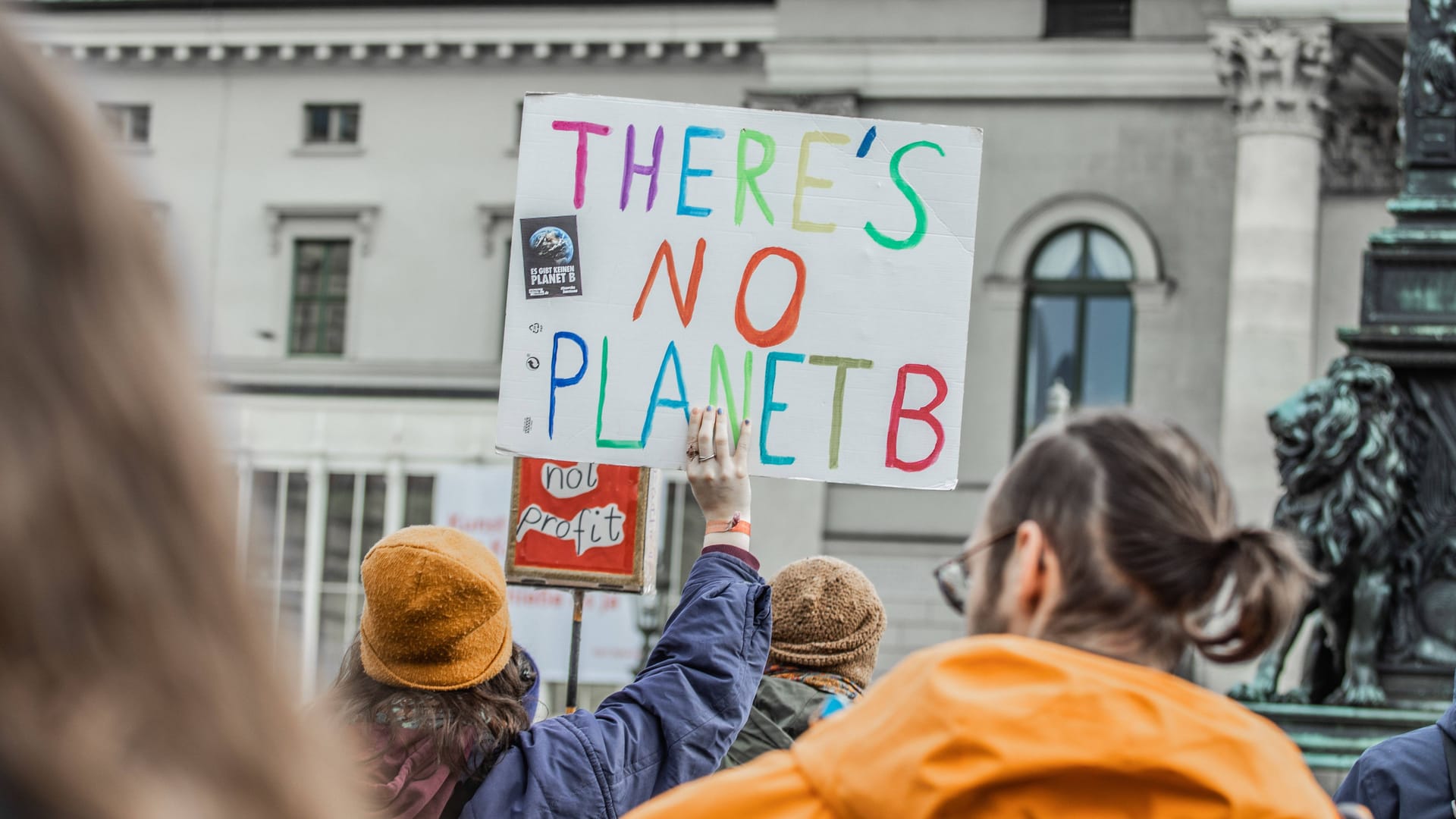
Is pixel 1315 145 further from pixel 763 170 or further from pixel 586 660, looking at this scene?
pixel 763 170

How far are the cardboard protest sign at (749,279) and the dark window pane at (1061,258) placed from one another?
21717 millimetres

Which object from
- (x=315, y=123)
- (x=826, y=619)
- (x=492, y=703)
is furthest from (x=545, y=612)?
(x=492, y=703)

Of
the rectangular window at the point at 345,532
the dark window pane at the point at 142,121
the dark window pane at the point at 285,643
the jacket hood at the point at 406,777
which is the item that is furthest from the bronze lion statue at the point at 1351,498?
the dark window pane at the point at 142,121

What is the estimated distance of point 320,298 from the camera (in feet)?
96.0

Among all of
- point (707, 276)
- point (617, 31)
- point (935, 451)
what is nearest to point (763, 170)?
point (707, 276)

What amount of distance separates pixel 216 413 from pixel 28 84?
0.64 feet

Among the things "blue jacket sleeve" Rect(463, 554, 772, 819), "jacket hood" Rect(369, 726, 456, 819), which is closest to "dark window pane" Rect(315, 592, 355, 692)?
"blue jacket sleeve" Rect(463, 554, 772, 819)

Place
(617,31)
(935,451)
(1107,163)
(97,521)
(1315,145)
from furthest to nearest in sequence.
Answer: (617,31) < (1107,163) < (1315,145) < (935,451) < (97,521)

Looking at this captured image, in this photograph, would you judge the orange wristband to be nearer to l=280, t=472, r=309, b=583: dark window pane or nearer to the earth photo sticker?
the earth photo sticker

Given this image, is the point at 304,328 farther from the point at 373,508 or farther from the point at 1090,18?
the point at 1090,18

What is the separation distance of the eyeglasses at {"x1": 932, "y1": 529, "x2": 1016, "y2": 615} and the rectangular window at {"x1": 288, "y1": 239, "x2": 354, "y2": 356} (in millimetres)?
27468

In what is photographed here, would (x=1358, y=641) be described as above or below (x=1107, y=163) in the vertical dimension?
below

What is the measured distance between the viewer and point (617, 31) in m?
27.6

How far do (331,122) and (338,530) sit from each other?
5.88m
